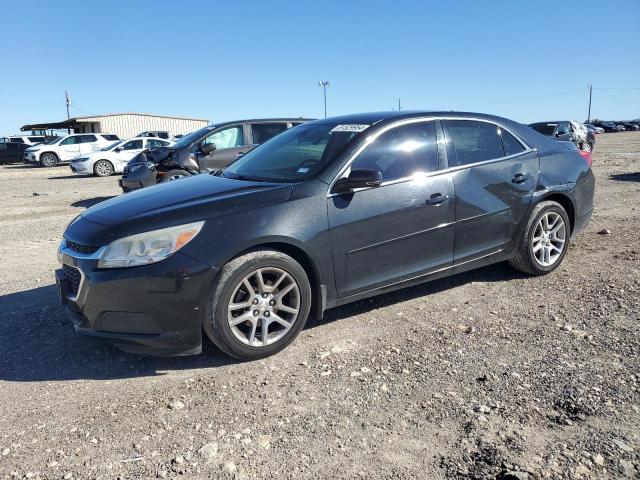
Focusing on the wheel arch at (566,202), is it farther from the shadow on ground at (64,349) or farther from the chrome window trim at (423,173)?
the shadow on ground at (64,349)

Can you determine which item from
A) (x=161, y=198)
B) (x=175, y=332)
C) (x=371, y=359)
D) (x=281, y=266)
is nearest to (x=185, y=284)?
(x=175, y=332)

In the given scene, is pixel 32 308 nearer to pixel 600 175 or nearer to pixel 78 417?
pixel 78 417

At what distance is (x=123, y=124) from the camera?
50750 millimetres

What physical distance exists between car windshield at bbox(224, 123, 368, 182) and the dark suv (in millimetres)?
4930

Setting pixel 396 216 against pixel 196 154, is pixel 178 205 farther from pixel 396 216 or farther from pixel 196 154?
pixel 196 154

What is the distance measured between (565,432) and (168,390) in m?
2.22

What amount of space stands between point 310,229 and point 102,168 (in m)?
18.2

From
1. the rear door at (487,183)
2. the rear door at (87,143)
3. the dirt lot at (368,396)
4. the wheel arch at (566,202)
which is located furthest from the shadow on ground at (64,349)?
the rear door at (87,143)

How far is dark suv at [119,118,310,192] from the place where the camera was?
9.95 metres

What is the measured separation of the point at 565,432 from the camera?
2.59 meters

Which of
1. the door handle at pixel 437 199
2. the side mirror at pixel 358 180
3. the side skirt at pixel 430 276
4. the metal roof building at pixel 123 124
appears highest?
the metal roof building at pixel 123 124

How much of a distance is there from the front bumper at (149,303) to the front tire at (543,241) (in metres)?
3.02

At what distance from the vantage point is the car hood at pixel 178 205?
3.36 metres

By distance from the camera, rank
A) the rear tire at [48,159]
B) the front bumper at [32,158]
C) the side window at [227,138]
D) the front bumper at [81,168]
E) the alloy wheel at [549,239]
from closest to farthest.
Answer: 1. the alloy wheel at [549,239]
2. the side window at [227,138]
3. the front bumper at [81,168]
4. the front bumper at [32,158]
5. the rear tire at [48,159]
